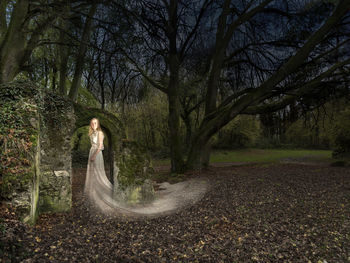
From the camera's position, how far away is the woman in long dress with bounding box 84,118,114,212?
5383mm

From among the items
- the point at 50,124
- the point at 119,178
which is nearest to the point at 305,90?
the point at 119,178

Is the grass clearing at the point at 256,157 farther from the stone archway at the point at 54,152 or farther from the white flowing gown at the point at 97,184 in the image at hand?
the white flowing gown at the point at 97,184

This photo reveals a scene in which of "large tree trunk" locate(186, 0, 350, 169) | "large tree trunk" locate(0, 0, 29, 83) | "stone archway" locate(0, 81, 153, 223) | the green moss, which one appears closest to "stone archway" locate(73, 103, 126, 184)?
"stone archway" locate(0, 81, 153, 223)

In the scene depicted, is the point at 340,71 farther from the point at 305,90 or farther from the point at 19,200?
the point at 19,200

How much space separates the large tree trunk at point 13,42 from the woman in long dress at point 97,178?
17.4ft

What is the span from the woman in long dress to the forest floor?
400 millimetres

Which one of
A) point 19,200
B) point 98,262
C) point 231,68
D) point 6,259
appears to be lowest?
point 98,262

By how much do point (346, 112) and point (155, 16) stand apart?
12628 mm

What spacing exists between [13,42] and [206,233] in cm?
947

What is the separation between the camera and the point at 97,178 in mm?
5582

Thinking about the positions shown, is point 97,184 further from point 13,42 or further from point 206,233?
point 13,42

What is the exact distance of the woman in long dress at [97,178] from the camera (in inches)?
212

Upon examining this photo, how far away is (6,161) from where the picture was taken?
3.79 metres

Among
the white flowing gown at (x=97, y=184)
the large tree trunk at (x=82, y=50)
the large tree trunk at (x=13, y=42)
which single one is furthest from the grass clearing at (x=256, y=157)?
the white flowing gown at (x=97, y=184)
